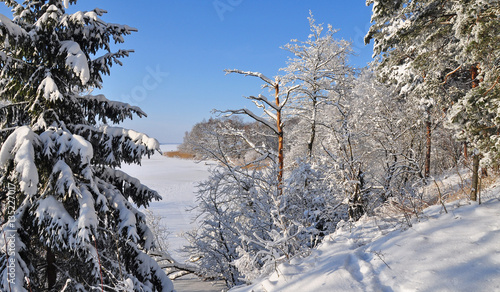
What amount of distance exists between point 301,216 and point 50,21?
22.0 ft

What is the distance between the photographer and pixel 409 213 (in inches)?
145

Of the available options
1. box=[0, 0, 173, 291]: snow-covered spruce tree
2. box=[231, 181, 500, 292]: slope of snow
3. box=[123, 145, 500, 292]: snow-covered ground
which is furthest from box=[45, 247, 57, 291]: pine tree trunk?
box=[231, 181, 500, 292]: slope of snow

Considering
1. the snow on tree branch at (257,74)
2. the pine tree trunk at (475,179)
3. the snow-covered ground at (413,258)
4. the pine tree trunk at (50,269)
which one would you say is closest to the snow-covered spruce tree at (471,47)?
the pine tree trunk at (475,179)

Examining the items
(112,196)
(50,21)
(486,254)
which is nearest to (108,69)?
(50,21)

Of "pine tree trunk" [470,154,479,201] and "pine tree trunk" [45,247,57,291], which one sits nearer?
"pine tree trunk" [470,154,479,201]

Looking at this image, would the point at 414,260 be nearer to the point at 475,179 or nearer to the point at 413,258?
the point at 413,258

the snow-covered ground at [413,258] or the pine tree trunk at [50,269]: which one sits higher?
the snow-covered ground at [413,258]

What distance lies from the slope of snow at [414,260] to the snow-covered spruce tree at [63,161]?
2330 mm

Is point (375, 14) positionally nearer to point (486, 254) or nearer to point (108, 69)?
point (486, 254)

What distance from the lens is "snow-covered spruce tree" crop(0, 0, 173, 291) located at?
335 cm

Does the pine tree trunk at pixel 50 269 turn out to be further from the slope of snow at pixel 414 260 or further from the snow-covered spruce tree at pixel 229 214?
the slope of snow at pixel 414 260

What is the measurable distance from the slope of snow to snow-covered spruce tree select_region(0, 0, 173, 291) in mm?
2330

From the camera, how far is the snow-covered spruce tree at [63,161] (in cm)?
335

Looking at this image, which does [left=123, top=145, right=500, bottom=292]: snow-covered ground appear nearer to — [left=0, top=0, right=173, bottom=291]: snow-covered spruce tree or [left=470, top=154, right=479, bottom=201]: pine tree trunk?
[left=470, top=154, right=479, bottom=201]: pine tree trunk
